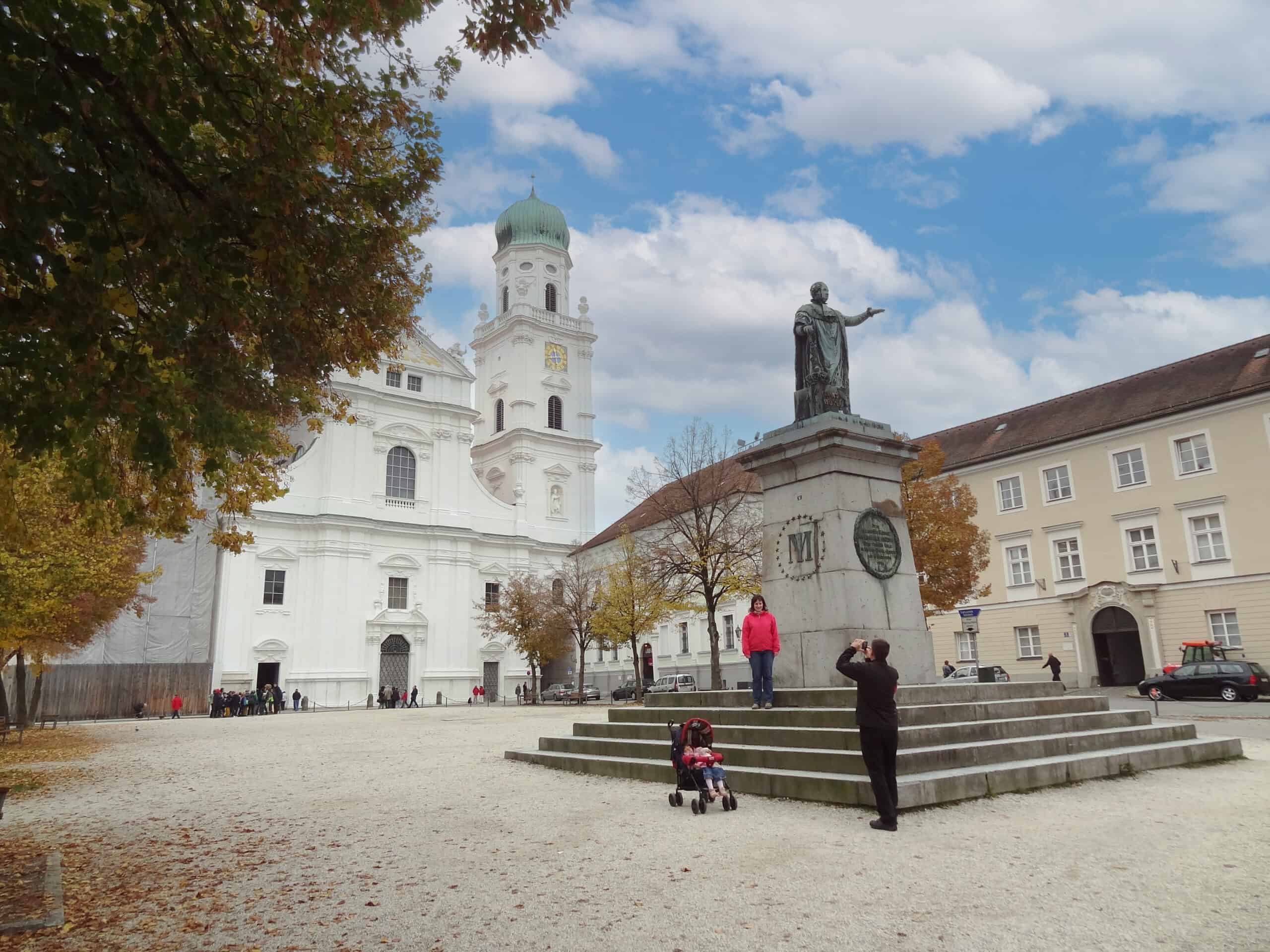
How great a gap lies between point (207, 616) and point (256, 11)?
41.6 meters

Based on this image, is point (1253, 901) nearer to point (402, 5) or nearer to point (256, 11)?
point (402, 5)

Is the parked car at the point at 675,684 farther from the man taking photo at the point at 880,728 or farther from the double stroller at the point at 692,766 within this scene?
the man taking photo at the point at 880,728

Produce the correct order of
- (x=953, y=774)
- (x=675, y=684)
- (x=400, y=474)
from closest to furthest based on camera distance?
(x=953, y=774) < (x=675, y=684) < (x=400, y=474)

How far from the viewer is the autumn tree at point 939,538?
25.3 meters

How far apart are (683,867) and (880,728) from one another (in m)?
1.93

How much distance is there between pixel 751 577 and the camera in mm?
28406

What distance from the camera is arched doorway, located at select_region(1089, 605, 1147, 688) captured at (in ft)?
103

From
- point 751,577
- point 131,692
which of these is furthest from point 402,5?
point 131,692

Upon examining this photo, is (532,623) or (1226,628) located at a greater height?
(532,623)

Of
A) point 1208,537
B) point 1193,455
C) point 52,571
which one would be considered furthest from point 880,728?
point 1193,455

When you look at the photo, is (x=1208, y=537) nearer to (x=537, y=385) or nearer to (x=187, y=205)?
(x=187, y=205)

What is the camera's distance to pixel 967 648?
36188mm

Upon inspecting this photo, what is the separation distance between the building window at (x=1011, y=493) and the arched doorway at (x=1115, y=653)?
18.4 ft

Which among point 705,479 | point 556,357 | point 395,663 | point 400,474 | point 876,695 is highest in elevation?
point 556,357
